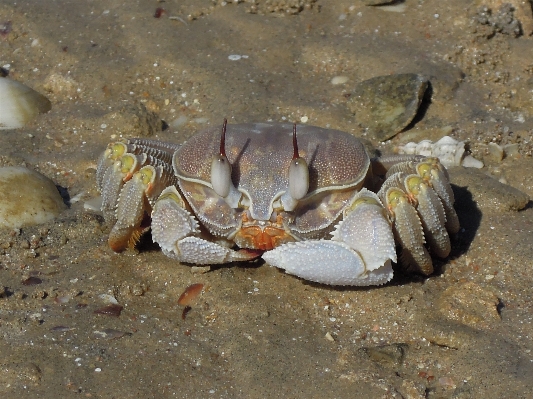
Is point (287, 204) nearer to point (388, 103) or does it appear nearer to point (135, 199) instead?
point (135, 199)

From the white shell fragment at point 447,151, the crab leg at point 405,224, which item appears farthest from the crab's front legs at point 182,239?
the white shell fragment at point 447,151

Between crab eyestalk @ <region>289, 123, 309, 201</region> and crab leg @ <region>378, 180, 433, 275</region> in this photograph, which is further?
crab leg @ <region>378, 180, 433, 275</region>

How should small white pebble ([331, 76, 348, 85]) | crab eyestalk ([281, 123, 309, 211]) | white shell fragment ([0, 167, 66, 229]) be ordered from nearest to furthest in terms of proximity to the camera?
crab eyestalk ([281, 123, 309, 211])
white shell fragment ([0, 167, 66, 229])
small white pebble ([331, 76, 348, 85])

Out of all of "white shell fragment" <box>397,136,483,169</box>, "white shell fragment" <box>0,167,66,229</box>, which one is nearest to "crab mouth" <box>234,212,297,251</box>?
"white shell fragment" <box>0,167,66,229</box>

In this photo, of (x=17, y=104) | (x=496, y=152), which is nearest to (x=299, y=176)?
Result: (x=496, y=152)

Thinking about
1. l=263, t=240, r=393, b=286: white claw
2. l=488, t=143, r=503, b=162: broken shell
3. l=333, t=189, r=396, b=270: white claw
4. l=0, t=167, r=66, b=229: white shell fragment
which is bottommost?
l=488, t=143, r=503, b=162: broken shell

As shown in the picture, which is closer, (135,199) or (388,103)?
(135,199)

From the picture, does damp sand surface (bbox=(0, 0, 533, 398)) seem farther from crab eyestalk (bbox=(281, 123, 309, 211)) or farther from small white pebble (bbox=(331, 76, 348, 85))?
crab eyestalk (bbox=(281, 123, 309, 211))
